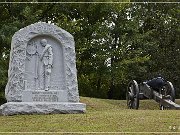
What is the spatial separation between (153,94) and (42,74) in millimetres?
4634

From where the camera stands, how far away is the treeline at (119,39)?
25.8m

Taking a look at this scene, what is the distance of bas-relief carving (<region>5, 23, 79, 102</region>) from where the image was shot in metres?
11.9

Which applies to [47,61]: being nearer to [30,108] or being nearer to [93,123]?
[30,108]

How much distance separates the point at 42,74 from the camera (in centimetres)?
1202

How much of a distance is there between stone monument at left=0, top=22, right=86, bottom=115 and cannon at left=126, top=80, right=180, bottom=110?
347 cm

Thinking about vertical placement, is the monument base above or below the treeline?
below

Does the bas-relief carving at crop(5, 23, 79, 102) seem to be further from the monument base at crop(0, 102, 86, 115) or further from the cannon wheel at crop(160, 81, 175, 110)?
the cannon wheel at crop(160, 81, 175, 110)

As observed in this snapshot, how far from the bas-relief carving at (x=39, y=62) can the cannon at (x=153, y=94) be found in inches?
137

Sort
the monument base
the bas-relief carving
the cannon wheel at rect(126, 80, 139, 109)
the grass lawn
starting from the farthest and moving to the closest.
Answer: the cannon wheel at rect(126, 80, 139, 109) < the bas-relief carving < the monument base < the grass lawn

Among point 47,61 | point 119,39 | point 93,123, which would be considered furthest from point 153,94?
point 119,39

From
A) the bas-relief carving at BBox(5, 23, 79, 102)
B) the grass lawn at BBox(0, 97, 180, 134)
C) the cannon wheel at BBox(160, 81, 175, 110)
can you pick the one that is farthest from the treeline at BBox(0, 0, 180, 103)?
the grass lawn at BBox(0, 97, 180, 134)

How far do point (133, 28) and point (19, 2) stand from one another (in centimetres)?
747

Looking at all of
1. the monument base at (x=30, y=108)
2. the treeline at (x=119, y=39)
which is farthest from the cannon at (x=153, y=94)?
the treeline at (x=119, y=39)

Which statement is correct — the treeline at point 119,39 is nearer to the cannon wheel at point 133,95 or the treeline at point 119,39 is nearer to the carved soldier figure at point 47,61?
the cannon wheel at point 133,95
